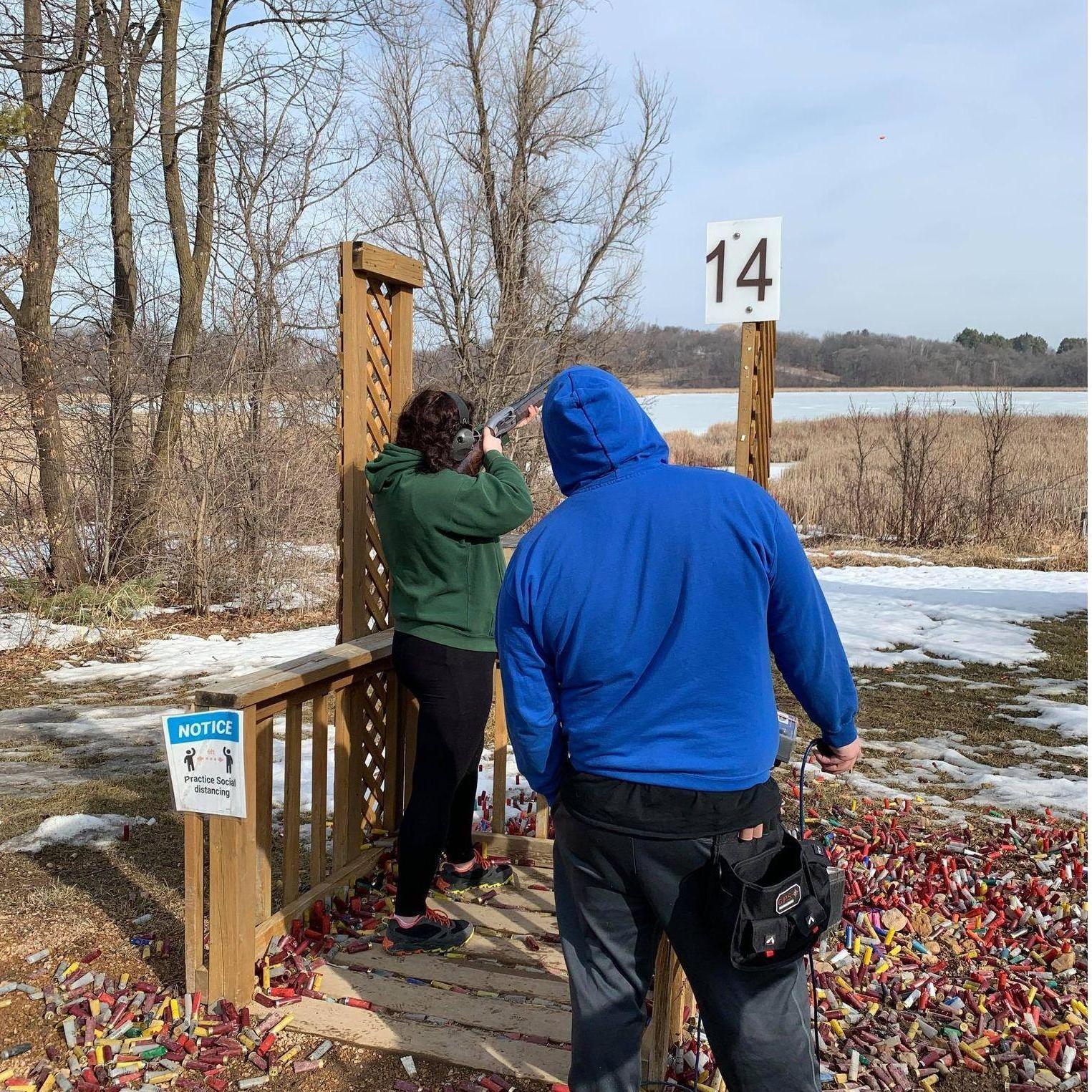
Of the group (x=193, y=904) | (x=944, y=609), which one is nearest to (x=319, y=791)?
(x=193, y=904)

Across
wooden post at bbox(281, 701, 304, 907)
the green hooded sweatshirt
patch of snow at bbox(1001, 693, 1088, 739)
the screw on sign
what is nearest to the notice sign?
wooden post at bbox(281, 701, 304, 907)

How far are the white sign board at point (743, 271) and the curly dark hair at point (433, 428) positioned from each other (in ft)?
3.22

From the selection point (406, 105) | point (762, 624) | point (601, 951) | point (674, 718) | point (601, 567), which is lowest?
point (601, 951)

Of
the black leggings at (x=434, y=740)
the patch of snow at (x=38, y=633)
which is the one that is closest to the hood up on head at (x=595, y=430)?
the black leggings at (x=434, y=740)

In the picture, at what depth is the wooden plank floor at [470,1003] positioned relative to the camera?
112 inches

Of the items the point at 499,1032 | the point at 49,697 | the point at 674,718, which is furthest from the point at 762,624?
the point at 49,697

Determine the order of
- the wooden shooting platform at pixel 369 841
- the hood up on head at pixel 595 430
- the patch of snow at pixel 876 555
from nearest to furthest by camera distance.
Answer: the hood up on head at pixel 595 430 → the wooden shooting platform at pixel 369 841 → the patch of snow at pixel 876 555

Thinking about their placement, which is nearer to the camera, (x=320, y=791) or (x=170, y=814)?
(x=320, y=791)

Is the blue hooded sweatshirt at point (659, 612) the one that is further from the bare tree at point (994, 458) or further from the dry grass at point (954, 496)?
the bare tree at point (994, 458)

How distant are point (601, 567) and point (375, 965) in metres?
2.13

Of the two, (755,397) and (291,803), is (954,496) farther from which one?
(291,803)

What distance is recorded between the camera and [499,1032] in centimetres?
295

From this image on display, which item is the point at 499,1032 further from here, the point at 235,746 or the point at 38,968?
the point at 38,968

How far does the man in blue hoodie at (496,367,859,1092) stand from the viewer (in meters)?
1.86
